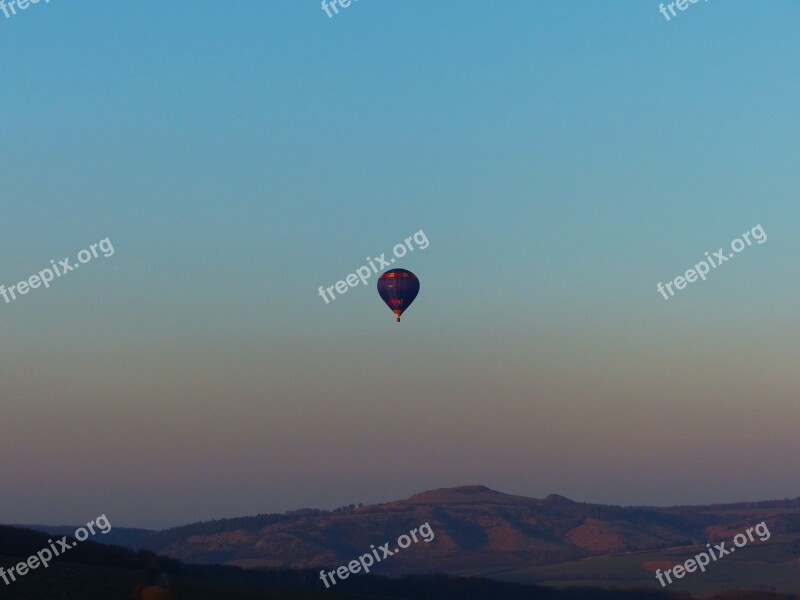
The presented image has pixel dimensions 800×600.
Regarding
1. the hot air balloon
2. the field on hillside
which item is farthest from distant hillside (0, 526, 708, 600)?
the hot air balloon

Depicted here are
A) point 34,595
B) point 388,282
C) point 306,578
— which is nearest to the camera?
point 34,595

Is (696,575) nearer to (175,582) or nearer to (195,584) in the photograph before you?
(195,584)

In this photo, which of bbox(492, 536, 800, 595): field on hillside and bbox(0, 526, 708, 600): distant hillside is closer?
bbox(0, 526, 708, 600): distant hillside

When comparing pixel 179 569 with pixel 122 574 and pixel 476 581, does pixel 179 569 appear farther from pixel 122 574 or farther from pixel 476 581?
pixel 476 581

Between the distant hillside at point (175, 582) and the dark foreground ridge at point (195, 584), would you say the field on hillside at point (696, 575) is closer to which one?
the dark foreground ridge at point (195, 584)

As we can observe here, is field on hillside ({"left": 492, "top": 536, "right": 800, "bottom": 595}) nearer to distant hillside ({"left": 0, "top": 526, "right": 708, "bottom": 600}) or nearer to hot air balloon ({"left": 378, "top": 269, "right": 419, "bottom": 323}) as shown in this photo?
distant hillside ({"left": 0, "top": 526, "right": 708, "bottom": 600})

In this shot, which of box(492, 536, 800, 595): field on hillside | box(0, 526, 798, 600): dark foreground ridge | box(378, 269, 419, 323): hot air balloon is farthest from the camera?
box(492, 536, 800, 595): field on hillside

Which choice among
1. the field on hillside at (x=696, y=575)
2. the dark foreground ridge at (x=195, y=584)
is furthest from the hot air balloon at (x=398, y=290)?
the field on hillside at (x=696, y=575)

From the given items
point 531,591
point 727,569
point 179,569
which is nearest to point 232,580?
point 179,569
